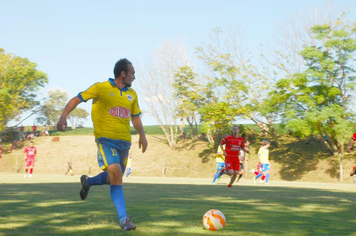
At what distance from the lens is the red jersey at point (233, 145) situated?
49.1ft

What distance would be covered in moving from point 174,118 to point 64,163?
12.8 m

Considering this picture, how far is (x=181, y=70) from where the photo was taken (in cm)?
4359

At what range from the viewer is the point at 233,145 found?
15.0m

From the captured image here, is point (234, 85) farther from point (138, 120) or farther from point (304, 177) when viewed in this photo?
point (138, 120)

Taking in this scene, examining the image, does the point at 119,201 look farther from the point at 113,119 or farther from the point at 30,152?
the point at 30,152

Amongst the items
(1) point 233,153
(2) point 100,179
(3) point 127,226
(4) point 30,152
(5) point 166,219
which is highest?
(1) point 233,153

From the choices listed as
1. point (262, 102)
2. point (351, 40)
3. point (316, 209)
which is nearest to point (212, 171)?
point (262, 102)

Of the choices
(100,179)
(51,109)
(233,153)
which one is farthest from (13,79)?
(100,179)

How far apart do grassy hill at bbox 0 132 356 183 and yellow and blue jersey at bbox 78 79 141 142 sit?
30.6 m

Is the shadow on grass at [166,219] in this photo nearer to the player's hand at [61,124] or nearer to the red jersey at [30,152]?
the player's hand at [61,124]

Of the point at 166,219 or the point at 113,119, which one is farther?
the point at 166,219

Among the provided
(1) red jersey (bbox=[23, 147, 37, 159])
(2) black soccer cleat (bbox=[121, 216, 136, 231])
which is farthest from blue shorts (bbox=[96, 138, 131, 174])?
(1) red jersey (bbox=[23, 147, 37, 159])

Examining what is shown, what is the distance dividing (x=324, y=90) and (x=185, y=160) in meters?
16.9

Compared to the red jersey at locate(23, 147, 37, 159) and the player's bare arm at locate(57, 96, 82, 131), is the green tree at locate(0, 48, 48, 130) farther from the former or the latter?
the player's bare arm at locate(57, 96, 82, 131)
